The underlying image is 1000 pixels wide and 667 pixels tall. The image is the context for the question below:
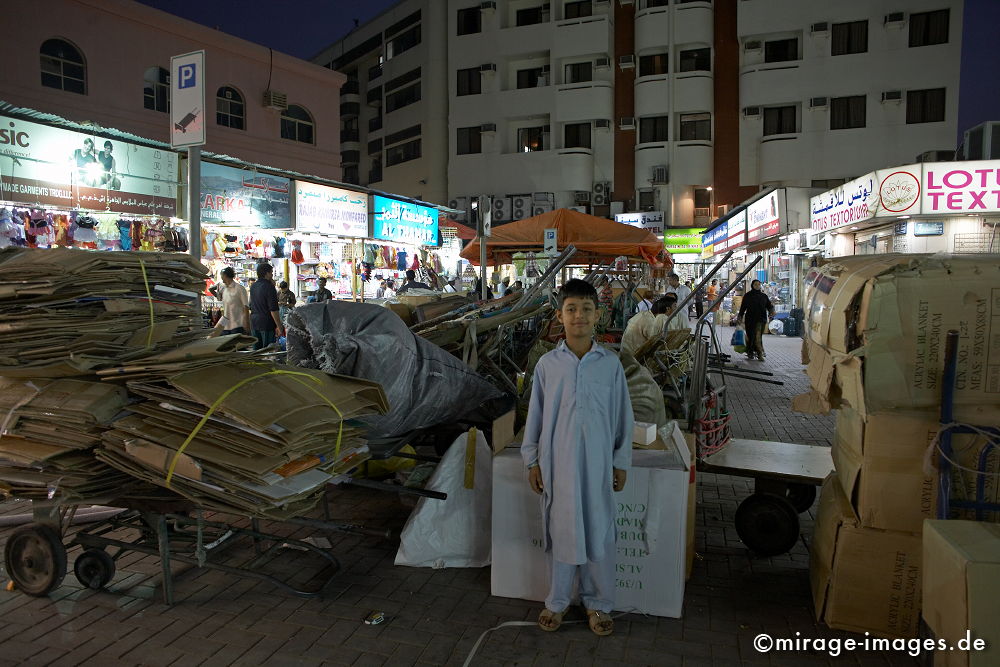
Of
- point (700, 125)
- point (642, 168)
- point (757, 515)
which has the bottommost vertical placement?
point (757, 515)

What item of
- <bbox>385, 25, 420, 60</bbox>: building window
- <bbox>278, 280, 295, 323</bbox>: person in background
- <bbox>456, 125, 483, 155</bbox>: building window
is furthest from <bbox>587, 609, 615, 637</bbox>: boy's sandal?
<bbox>385, 25, 420, 60</bbox>: building window

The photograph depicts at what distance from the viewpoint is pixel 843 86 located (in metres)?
27.8

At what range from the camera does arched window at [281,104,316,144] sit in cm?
1802

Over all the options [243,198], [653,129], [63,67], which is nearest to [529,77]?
[653,129]

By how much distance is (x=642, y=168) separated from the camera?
31109 millimetres

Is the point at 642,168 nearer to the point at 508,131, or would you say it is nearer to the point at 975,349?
the point at 508,131

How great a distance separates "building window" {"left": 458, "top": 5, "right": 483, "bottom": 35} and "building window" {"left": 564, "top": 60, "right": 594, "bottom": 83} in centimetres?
560

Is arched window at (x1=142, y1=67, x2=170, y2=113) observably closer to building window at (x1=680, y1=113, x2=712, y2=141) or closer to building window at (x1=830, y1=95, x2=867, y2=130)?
building window at (x1=680, y1=113, x2=712, y2=141)

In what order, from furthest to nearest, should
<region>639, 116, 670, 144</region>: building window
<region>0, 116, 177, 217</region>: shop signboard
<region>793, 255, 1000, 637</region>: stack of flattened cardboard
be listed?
Answer: <region>639, 116, 670, 144</region>: building window → <region>0, 116, 177, 217</region>: shop signboard → <region>793, 255, 1000, 637</region>: stack of flattened cardboard

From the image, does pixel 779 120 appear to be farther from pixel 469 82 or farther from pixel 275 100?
pixel 275 100

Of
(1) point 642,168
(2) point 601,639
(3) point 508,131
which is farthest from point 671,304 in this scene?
(3) point 508,131

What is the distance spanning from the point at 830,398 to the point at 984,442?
666 mm

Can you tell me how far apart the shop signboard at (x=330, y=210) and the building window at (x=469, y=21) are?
25.2m

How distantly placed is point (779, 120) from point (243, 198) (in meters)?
27.0
